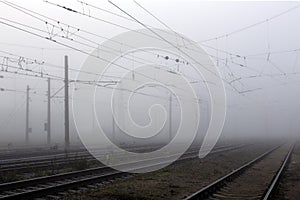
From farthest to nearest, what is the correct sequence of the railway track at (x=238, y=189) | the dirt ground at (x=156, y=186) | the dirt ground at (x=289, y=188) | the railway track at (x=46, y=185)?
1. the dirt ground at (x=289, y=188)
2. the railway track at (x=238, y=189)
3. the dirt ground at (x=156, y=186)
4. the railway track at (x=46, y=185)

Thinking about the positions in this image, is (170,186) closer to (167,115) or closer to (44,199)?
(44,199)

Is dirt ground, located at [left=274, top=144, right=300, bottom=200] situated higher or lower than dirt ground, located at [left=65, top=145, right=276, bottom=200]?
lower

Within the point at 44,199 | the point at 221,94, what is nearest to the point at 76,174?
the point at 44,199

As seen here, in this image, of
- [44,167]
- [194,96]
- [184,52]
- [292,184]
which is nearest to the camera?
[292,184]

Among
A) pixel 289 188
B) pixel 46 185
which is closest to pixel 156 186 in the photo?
pixel 46 185

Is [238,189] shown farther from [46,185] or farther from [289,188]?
[46,185]

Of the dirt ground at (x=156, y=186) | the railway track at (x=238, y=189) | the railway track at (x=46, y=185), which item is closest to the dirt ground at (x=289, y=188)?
the railway track at (x=238, y=189)

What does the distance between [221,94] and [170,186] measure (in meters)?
33.8

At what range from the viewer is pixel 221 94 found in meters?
49.3

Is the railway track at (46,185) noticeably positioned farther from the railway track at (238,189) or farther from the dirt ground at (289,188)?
the dirt ground at (289,188)

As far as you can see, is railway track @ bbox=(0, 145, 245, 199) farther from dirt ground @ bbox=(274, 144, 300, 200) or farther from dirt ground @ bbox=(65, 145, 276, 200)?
dirt ground @ bbox=(274, 144, 300, 200)

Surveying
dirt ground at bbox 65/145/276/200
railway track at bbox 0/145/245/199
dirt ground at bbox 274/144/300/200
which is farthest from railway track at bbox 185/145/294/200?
railway track at bbox 0/145/245/199

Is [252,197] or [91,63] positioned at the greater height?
[91,63]

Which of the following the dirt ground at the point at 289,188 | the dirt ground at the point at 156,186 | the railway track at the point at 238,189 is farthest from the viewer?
the dirt ground at the point at 289,188
